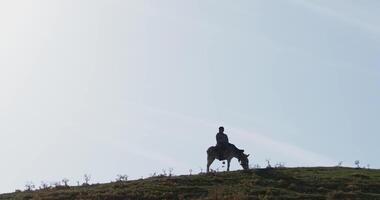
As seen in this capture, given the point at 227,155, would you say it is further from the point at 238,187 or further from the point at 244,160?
the point at 238,187

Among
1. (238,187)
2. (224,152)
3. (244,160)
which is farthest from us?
(244,160)

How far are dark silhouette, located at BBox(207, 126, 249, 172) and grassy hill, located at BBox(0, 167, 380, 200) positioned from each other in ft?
5.48

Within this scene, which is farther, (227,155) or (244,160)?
(244,160)

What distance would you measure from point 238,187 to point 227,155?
641 centimetres

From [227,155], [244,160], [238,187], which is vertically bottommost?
[238,187]

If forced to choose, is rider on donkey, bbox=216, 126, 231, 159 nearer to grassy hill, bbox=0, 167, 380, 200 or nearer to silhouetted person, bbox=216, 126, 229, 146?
silhouetted person, bbox=216, 126, 229, 146

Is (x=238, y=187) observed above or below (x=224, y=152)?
below

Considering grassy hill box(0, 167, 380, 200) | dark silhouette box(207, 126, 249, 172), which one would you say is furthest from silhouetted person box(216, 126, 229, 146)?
grassy hill box(0, 167, 380, 200)

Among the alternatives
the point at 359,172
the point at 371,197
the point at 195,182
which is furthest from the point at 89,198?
the point at 359,172

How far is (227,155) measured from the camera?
40.8 metres

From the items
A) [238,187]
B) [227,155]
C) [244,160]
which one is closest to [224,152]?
[227,155]

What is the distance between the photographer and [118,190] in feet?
114

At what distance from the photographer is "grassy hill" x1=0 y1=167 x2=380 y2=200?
3312 cm

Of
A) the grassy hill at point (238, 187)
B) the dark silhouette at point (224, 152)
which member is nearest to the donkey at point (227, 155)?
the dark silhouette at point (224, 152)
